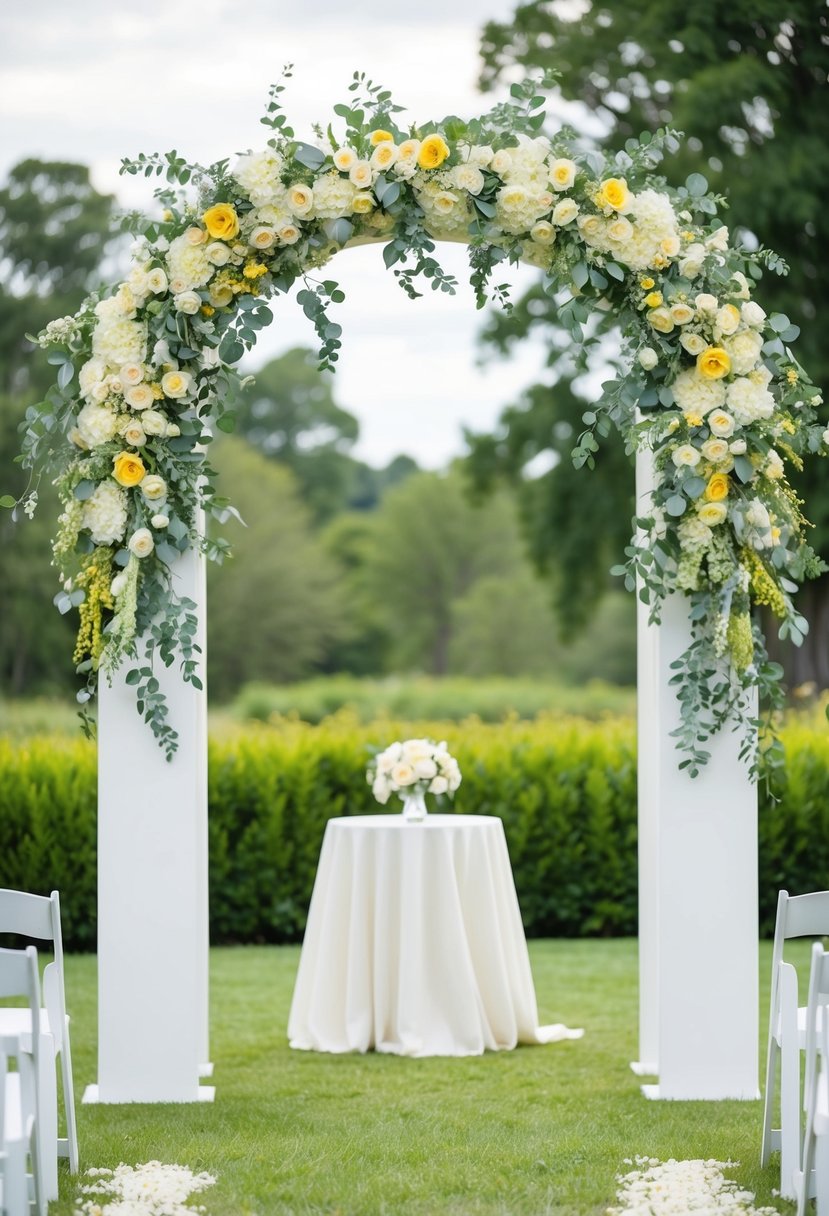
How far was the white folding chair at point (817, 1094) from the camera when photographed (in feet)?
9.89

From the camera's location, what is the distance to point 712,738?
492 centimetres

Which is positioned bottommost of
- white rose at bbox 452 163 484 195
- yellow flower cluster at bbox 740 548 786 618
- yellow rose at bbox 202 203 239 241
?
yellow flower cluster at bbox 740 548 786 618

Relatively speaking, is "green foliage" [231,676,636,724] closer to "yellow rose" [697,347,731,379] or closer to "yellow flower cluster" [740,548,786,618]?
"yellow flower cluster" [740,548,786,618]

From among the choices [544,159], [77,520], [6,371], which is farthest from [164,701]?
[6,371]

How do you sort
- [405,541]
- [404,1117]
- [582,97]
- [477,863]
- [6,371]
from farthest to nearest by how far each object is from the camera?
[405,541] < [6,371] < [582,97] < [477,863] < [404,1117]

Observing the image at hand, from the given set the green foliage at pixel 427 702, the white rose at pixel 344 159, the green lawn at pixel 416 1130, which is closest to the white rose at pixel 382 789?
the green lawn at pixel 416 1130

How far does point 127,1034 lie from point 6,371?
21.3 meters

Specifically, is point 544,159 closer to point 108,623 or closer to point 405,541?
point 108,623

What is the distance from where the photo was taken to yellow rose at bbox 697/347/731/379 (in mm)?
4762

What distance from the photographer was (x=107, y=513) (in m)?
4.77

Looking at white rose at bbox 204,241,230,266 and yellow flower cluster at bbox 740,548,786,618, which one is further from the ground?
white rose at bbox 204,241,230,266

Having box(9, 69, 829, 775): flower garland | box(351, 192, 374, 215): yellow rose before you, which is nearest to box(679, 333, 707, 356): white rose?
box(9, 69, 829, 775): flower garland

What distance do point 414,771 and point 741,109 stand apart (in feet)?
29.9

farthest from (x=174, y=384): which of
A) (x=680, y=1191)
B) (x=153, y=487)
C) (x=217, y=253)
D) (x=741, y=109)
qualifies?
(x=741, y=109)
